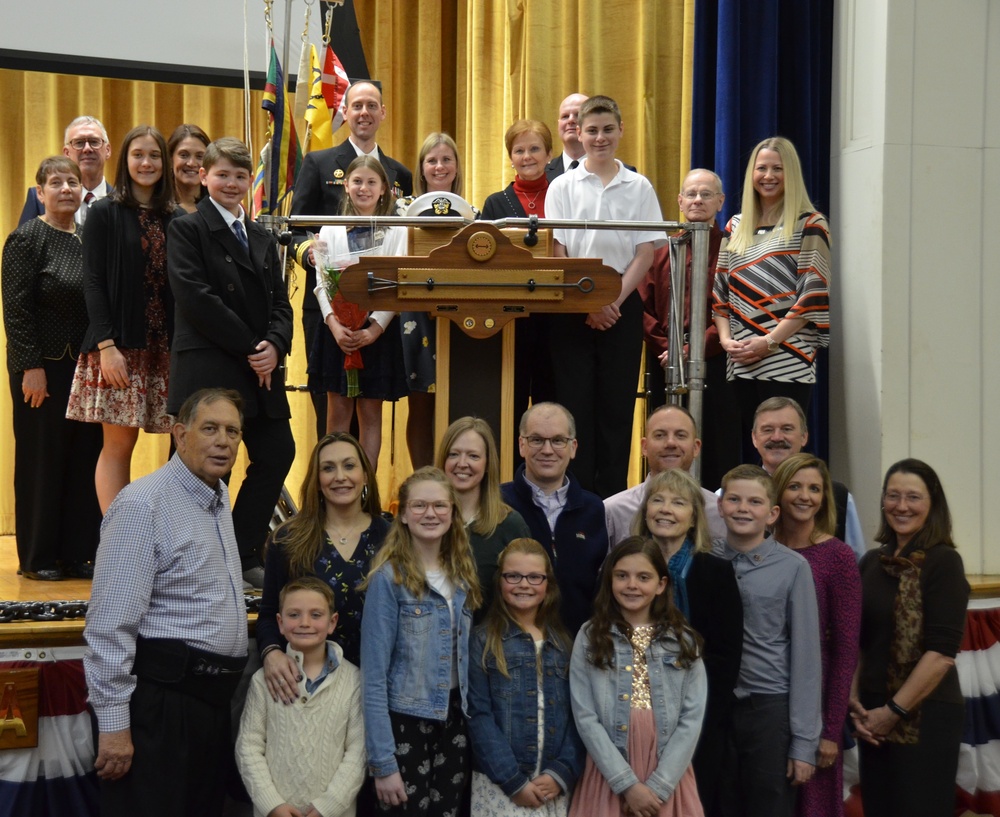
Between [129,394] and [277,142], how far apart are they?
1158 mm

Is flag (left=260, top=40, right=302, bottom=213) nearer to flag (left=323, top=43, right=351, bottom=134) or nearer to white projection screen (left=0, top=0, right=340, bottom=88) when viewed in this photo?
flag (left=323, top=43, right=351, bottom=134)

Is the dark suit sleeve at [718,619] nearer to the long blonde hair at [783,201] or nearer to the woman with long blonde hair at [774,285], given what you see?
the woman with long blonde hair at [774,285]

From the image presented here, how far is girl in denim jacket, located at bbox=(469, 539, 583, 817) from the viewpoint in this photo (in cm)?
308

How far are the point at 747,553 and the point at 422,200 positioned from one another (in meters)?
1.58

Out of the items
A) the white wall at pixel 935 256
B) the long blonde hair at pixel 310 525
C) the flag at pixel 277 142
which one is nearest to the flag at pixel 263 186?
the flag at pixel 277 142

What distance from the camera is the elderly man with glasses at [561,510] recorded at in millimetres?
3434

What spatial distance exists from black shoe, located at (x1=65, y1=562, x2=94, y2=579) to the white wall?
305 cm

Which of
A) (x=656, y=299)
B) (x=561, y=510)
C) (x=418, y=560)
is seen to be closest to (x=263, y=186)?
(x=656, y=299)

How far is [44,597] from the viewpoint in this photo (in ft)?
12.7

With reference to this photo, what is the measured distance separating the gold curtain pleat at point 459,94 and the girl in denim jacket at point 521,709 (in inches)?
112

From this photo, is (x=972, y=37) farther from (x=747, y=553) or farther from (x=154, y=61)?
(x=154, y=61)

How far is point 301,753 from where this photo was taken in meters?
3.08

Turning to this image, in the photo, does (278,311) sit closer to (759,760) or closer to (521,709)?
(521,709)

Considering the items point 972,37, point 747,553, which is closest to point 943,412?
point 972,37
